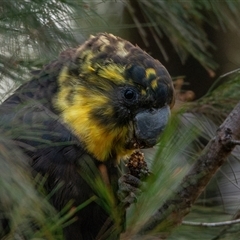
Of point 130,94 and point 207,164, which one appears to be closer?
point 207,164

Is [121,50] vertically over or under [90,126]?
over

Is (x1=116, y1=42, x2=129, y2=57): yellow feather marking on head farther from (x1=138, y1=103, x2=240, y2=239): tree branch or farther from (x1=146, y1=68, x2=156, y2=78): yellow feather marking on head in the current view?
(x1=138, y1=103, x2=240, y2=239): tree branch

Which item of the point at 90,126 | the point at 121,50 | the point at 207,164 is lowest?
the point at 207,164

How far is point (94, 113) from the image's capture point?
1.89 meters

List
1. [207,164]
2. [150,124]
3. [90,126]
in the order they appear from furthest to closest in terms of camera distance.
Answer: [90,126], [150,124], [207,164]

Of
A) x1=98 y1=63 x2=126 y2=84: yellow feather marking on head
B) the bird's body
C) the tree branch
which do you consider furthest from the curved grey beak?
the tree branch


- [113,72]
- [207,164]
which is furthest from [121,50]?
[207,164]

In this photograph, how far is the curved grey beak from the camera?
1764 millimetres

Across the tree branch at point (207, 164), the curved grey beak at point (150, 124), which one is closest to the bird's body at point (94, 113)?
the curved grey beak at point (150, 124)

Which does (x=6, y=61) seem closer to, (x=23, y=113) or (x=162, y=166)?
(x=23, y=113)

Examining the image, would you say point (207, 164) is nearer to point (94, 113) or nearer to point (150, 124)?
point (150, 124)

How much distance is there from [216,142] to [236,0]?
0.60 m

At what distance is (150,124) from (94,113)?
0.20 metres

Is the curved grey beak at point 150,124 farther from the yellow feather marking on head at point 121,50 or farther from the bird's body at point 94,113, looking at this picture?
the yellow feather marking on head at point 121,50
